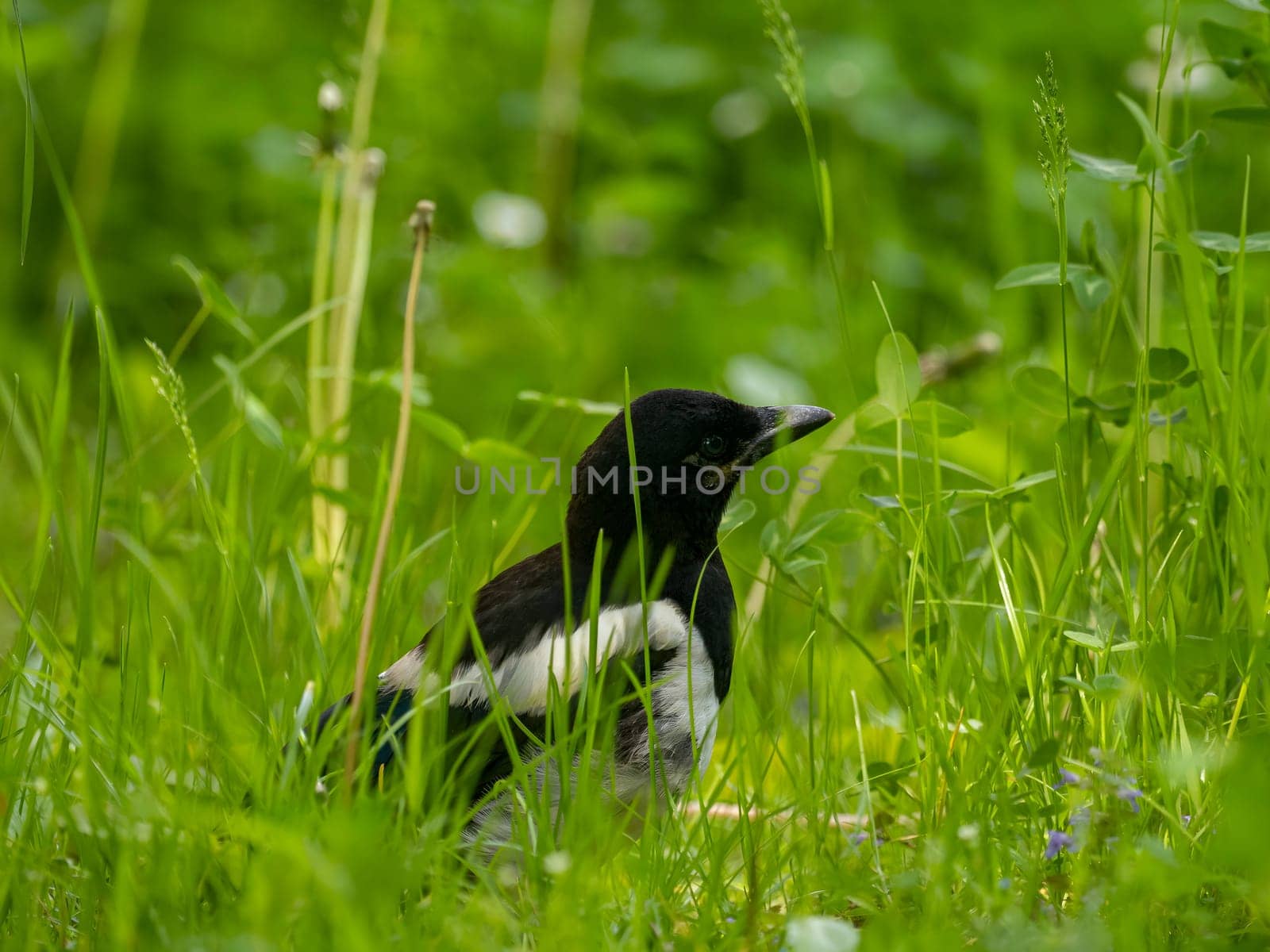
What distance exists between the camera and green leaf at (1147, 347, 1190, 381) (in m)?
2.00

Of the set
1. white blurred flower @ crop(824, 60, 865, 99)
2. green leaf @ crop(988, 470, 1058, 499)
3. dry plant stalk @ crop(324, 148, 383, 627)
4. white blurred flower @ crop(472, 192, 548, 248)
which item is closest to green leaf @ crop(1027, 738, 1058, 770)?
green leaf @ crop(988, 470, 1058, 499)

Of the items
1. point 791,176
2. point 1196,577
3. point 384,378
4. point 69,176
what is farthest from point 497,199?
point 1196,577

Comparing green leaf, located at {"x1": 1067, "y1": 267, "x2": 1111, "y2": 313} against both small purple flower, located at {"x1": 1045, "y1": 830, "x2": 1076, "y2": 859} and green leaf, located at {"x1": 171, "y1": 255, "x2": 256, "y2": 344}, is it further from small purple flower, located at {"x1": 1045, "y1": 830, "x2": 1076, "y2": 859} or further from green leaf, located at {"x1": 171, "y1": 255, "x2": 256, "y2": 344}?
green leaf, located at {"x1": 171, "y1": 255, "x2": 256, "y2": 344}

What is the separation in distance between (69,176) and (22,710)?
10.0 ft

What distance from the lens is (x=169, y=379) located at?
1862 mm

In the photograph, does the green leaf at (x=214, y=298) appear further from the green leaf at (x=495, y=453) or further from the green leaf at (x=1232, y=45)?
the green leaf at (x=1232, y=45)

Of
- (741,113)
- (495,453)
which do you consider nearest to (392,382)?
(495,453)

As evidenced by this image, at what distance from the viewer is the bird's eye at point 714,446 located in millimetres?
2299

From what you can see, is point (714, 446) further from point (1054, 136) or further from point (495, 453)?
point (1054, 136)

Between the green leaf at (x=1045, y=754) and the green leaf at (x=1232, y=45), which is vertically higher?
the green leaf at (x=1232, y=45)

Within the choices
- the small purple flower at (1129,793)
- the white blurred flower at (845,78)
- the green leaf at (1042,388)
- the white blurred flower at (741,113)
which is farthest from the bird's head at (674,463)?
the white blurred flower at (741,113)

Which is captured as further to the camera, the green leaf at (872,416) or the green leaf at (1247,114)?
the green leaf at (872,416)

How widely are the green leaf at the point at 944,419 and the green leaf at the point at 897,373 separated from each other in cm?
5

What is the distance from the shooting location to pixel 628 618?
2.04m
